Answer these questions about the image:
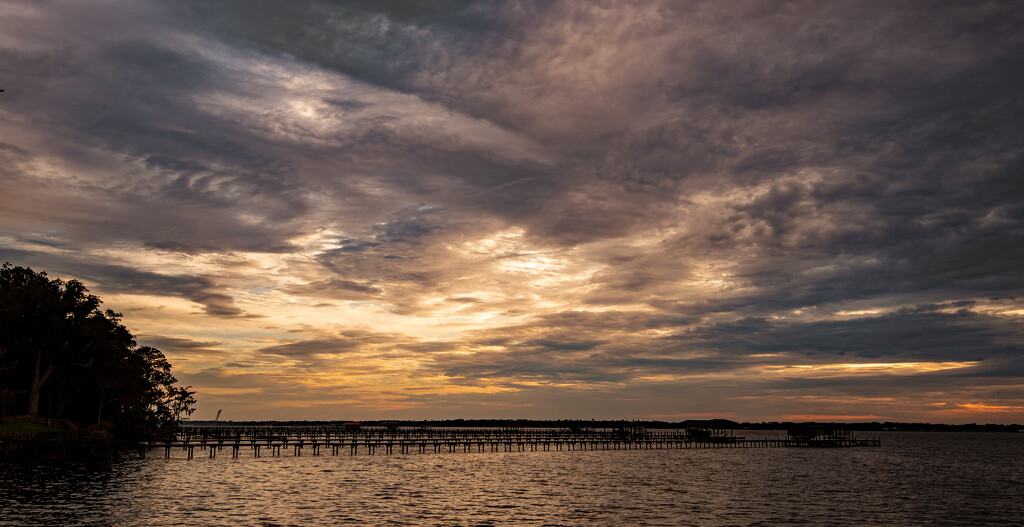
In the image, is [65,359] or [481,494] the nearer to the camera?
[481,494]

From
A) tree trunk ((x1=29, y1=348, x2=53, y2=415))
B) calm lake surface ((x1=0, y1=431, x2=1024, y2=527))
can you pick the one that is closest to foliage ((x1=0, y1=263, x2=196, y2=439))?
tree trunk ((x1=29, y1=348, x2=53, y2=415))

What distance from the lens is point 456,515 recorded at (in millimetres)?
40844

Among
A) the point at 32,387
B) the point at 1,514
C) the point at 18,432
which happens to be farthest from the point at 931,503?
the point at 32,387

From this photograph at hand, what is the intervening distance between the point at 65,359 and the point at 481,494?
186ft

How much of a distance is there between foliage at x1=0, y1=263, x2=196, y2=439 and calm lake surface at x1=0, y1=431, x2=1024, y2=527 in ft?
42.6

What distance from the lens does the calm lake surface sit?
1553 inches

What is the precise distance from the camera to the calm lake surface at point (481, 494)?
39438mm

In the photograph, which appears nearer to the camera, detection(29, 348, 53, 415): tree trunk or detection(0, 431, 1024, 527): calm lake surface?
detection(0, 431, 1024, 527): calm lake surface

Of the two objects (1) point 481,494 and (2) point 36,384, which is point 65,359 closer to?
(2) point 36,384

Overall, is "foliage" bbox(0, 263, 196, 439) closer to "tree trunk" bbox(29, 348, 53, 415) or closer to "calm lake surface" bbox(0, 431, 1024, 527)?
"tree trunk" bbox(29, 348, 53, 415)

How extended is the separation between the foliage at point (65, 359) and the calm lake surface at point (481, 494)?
12983 millimetres

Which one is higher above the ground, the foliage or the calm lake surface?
the foliage

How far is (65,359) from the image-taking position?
78.3 metres

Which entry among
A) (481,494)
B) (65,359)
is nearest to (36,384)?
(65,359)
